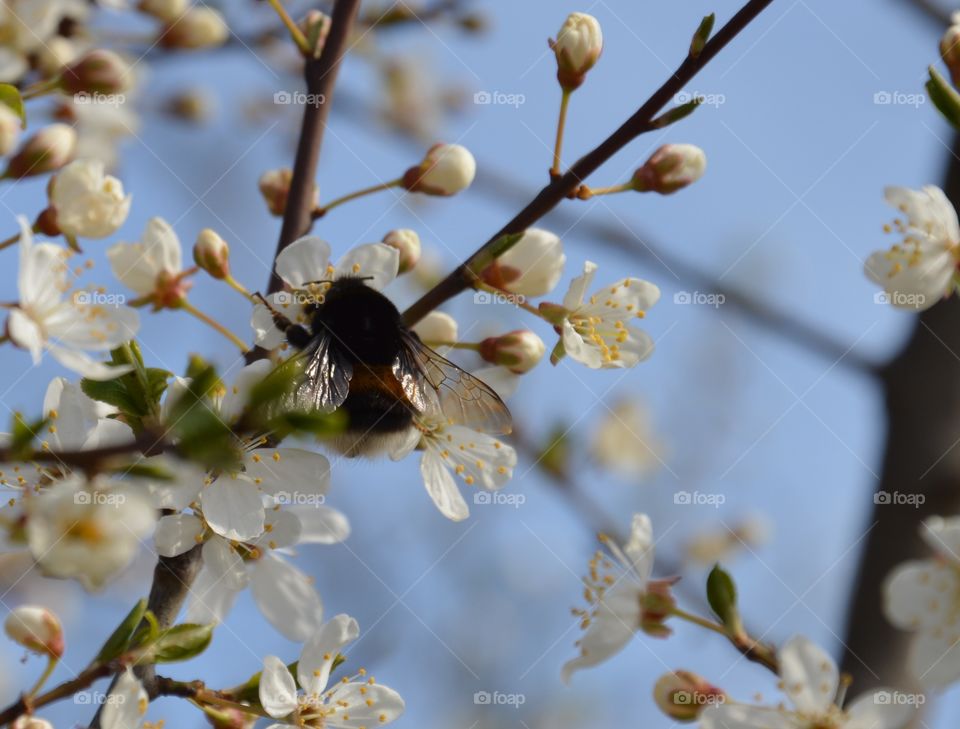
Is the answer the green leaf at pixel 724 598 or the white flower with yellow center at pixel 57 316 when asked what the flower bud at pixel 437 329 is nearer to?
the white flower with yellow center at pixel 57 316

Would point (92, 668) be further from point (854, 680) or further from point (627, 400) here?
point (627, 400)

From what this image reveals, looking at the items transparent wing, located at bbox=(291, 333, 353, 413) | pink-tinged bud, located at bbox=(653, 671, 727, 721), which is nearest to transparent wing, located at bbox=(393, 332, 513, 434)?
transparent wing, located at bbox=(291, 333, 353, 413)

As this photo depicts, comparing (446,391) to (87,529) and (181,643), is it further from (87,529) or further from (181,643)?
(87,529)

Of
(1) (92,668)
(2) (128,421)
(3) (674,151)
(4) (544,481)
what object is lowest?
(4) (544,481)

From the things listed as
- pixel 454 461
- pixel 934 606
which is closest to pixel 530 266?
pixel 454 461

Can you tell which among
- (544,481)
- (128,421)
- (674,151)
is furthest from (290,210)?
(544,481)
